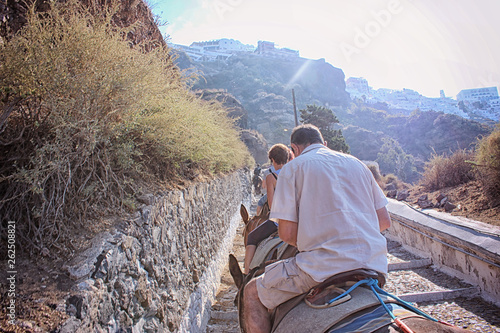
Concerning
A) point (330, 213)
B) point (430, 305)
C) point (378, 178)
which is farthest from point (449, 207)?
point (378, 178)

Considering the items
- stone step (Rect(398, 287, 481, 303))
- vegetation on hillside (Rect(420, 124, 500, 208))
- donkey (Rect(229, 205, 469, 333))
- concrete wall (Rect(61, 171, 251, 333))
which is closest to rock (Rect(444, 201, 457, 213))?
vegetation on hillside (Rect(420, 124, 500, 208))

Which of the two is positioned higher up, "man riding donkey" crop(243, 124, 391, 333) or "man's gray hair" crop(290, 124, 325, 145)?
"man's gray hair" crop(290, 124, 325, 145)

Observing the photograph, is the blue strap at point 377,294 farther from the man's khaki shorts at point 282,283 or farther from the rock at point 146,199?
the rock at point 146,199

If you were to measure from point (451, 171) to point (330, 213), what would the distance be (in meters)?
8.75

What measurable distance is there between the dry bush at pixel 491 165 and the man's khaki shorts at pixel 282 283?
6109 mm

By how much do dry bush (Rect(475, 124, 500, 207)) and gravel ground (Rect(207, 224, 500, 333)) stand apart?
2265mm

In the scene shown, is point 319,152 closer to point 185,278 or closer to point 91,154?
point 91,154

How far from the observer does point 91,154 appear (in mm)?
2412

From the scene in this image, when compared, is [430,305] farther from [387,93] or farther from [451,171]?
[387,93]

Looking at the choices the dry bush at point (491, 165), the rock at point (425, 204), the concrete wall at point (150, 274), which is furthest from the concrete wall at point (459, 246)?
the concrete wall at point (150, 274)

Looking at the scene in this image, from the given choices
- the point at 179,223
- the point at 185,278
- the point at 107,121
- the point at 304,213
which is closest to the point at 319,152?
the point at 304,213

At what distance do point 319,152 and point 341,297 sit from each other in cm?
91

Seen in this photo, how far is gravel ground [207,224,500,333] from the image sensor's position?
10.1 feet

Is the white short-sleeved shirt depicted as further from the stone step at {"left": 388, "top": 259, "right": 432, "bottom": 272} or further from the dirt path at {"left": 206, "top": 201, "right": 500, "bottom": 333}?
the stone step at {"left": 388, "top": 259, "right": 432, "bottom": 272}
